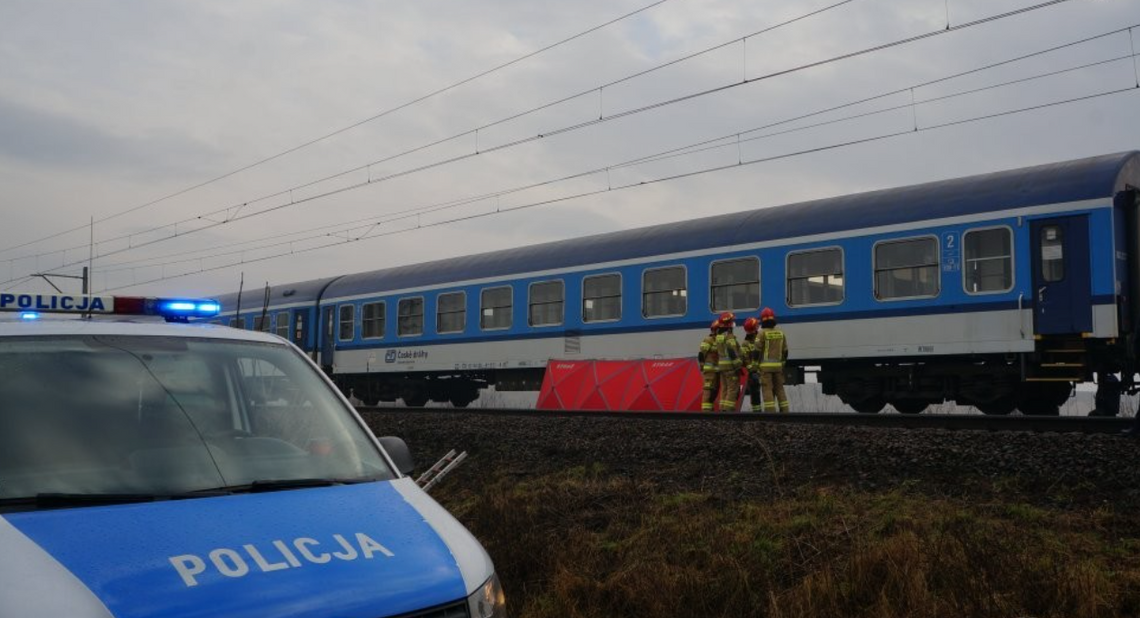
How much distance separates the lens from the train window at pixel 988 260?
13812mm

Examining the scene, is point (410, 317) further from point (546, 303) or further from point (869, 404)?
point (869, 404)

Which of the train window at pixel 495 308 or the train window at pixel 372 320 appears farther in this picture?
the train window at pixel 372 320

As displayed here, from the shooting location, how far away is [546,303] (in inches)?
804

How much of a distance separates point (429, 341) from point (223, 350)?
19103 mm

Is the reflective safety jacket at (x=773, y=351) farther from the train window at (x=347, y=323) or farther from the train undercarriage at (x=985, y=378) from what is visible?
the train window at (x=347, y=323)

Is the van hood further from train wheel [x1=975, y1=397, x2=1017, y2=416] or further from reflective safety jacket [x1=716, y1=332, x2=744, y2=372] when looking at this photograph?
train wheel [x1=975, y1=397, x2=1017, y2=416]

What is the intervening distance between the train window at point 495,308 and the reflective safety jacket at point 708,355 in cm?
652

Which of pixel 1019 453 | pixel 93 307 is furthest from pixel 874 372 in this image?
pixel 93 307

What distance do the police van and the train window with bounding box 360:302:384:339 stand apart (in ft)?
68.3

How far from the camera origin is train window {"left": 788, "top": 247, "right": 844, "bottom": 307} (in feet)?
51.1

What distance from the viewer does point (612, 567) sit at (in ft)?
20.5

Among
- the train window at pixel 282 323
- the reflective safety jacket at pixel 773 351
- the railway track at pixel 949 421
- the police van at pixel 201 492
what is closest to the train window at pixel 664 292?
the reflective safety jacket at pixel 773 351

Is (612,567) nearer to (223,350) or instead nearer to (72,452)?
(223,350)

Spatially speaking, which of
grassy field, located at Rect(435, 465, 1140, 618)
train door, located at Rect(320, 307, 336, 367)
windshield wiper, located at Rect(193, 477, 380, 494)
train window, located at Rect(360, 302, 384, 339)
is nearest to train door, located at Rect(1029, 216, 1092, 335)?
grassy field, located at Rect(435, 465, 1140, 618)
